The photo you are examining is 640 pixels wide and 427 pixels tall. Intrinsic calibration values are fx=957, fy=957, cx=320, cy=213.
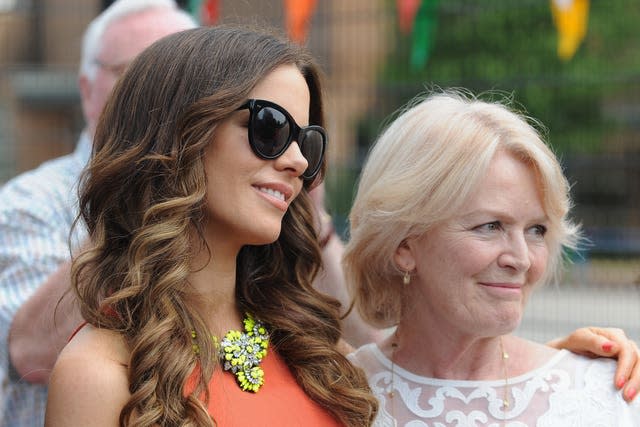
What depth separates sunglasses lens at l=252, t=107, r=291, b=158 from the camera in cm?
214

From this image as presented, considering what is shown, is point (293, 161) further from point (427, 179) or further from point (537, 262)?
point (537, 262)

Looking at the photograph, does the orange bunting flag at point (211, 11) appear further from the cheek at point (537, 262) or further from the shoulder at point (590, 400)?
the shoulder at point (590, 400)

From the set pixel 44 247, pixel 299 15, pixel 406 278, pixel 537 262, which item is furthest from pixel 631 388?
pixel 299 15

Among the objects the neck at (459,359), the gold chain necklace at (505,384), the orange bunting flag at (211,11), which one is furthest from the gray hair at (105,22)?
the orange bunting flag at (211,11)

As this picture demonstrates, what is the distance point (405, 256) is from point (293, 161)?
541mm

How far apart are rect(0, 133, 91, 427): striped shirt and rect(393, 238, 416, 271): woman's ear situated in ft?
3.23

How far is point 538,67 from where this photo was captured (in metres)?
11.5

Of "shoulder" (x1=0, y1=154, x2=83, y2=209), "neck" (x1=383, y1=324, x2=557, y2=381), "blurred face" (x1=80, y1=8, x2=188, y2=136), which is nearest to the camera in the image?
"neck" (x1=383, y1=324, x2=557, y2=381)

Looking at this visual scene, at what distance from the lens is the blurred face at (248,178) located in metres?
2.15

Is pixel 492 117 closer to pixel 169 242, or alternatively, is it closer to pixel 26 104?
pixel 169 242

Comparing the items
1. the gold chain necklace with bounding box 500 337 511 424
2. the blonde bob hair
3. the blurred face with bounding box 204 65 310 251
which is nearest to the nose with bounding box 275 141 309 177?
the blurred face with bounding box 204 65 310 251

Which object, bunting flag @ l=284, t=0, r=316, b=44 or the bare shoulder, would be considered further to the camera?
bunting flag @ l=284, t=0, r=316, b=44

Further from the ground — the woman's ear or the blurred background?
the woman's ear

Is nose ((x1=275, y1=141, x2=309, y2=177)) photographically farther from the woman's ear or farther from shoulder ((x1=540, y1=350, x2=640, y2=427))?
shoulder ((x1=540, y1=350, x2=640, y2=427))
